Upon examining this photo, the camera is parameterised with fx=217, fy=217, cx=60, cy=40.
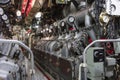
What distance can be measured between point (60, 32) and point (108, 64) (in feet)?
17.0

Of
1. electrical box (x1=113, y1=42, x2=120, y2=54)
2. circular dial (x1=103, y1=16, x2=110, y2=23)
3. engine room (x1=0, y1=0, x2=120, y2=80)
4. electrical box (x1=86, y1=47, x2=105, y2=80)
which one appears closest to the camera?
engine room (x1=0, y1=0, x2=120, y2=80)

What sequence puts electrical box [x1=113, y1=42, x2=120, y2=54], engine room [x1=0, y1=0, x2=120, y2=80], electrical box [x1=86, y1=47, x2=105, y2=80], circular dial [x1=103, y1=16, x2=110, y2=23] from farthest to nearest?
circular dial [x1=103, y1=16, x2=110, y2=23] → electrical box [x1=113, y1=42, x2=120, y2=54] → electrical box [x1=86, y1=47, x2=105, y2=80] → engine room [x1=0, y1=0, x2=120, y2=80]

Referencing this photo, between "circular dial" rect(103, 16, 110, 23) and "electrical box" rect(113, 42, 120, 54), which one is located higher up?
"circular dial" rect(103, 16, 110, 23)

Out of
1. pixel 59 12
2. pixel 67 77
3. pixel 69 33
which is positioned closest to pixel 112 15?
pixel 67 77

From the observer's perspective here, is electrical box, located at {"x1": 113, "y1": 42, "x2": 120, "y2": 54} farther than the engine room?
Yes

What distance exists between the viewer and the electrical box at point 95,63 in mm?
4363

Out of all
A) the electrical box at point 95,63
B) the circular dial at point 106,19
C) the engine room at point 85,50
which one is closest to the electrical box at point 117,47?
the engine room at point 85,50

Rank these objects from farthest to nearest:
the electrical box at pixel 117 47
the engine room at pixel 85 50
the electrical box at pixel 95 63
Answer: the electrical box at pixel 117 47, the electrical box at pixel 95 63, the engine room at pixel 85 50

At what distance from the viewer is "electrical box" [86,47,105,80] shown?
436 centimetres

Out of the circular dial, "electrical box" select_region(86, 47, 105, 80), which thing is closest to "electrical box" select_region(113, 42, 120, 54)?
the circular dial

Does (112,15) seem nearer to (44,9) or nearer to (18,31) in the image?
(44,9)

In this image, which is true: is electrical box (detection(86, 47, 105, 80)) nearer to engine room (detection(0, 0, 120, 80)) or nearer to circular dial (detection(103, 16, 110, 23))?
engine room (detection(0, 0, 120, 80))

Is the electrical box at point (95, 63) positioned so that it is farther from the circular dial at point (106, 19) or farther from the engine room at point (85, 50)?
the circular dial at point (106, 19)

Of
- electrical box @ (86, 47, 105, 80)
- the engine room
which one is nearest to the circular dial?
the engine room
